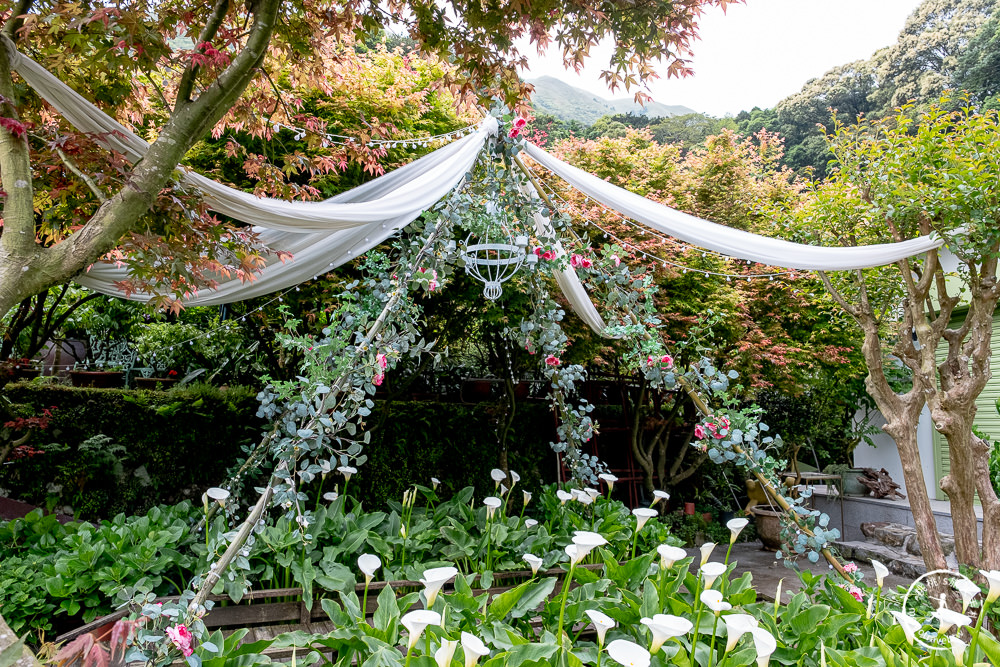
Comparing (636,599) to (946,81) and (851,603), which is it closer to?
(851,603)

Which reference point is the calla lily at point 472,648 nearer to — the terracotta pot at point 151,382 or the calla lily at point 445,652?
the calla lily at point 445,652

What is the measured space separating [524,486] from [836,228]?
284cm

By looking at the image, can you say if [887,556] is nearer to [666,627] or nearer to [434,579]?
[666,627]

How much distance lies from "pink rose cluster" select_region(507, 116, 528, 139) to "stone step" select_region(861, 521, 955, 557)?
15.9 feet

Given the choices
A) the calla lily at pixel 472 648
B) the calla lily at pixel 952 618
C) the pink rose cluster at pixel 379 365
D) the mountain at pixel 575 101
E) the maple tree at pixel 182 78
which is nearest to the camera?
the calla lily at pixel 472 648

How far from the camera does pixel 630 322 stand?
2842 mm

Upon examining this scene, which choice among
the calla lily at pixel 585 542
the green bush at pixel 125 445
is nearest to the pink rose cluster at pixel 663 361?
the calla lily at pixel 585 542

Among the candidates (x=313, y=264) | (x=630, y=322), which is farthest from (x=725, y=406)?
(x=313, y=264)

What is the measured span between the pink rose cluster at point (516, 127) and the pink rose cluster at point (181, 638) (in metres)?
2.26

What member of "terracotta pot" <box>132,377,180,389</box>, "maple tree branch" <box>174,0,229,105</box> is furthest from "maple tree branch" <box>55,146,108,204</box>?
"terracotta pot" <box>132,377,180,389</box>

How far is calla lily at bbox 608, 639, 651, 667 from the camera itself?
1.21 m

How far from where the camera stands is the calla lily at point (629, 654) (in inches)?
47.6

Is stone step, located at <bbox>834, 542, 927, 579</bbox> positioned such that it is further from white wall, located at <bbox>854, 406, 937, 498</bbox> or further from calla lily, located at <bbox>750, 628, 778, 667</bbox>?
calla lily, located at <bbox>750, 628, 778, 667</bbox>

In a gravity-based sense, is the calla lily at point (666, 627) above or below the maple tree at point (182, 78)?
below
